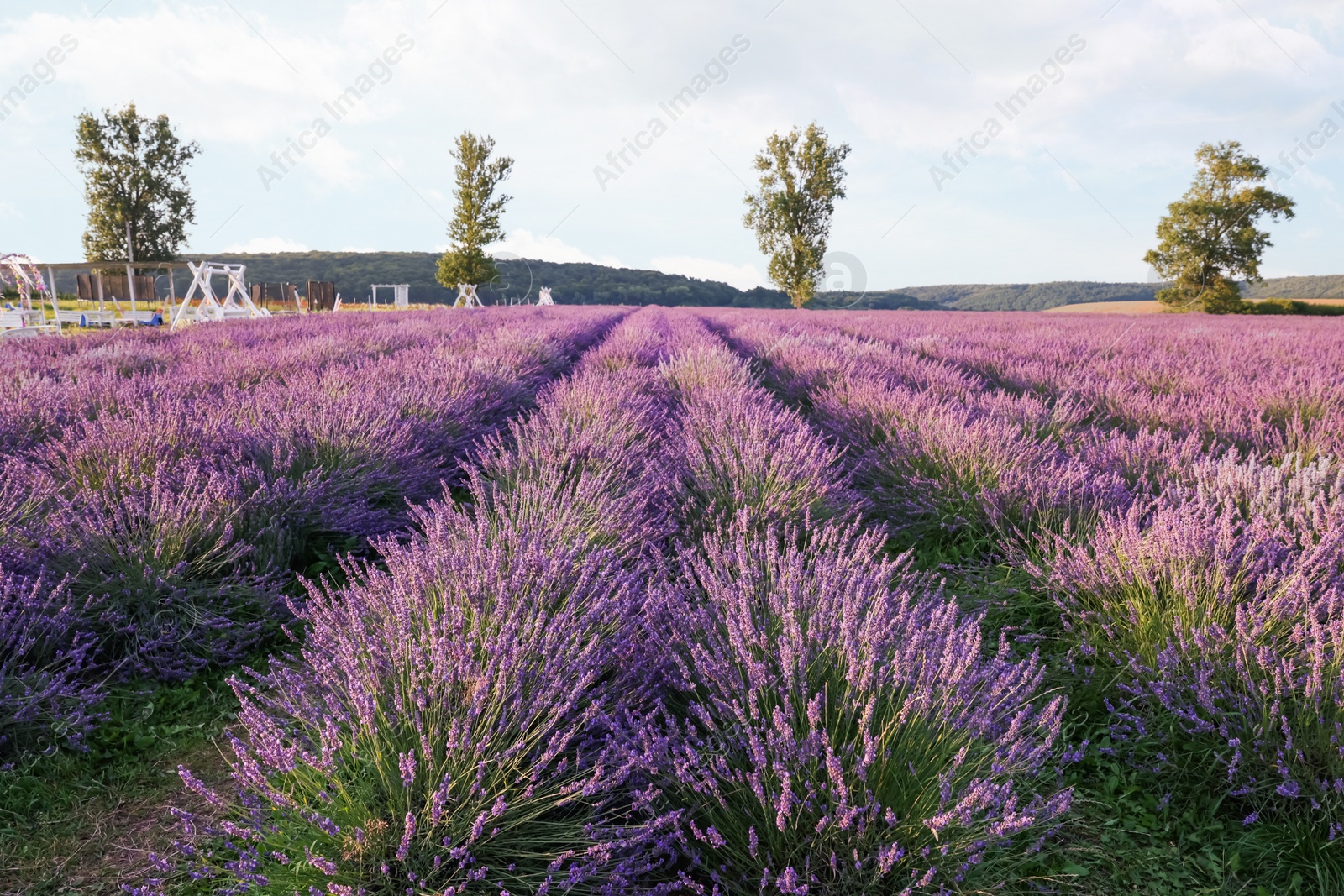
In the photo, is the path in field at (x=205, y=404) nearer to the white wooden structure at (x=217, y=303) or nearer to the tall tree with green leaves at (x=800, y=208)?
the white wooden structure at (x=217, y=303)

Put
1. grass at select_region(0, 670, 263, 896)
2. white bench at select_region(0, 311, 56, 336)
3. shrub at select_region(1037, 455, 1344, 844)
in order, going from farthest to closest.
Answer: white bench at select_region(0, 311, 56, 336) → shrub at select_region(1037, 455, 1344, 844) → grass at select_region(0, 670, 263, 896)

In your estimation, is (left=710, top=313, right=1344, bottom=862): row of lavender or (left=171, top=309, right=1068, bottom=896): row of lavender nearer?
(left=171, top=309, right=1068, bottom=896): row of lavender

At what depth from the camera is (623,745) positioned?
4.00 feet

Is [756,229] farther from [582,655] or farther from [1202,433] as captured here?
[582,655]

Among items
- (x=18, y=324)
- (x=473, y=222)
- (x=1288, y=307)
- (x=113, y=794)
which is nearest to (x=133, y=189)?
(x=473, y=222)

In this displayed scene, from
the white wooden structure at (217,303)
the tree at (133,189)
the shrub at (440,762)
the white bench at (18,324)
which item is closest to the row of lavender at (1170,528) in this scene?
the shrub at (440,762)

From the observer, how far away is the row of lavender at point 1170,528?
1508mm

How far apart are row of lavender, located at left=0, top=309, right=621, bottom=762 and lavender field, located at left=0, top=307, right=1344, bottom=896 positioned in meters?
0.02

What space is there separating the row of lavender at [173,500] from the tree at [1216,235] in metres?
40.3

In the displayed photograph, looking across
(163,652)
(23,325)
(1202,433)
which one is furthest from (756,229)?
(163,652)

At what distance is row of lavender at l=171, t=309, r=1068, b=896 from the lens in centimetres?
106

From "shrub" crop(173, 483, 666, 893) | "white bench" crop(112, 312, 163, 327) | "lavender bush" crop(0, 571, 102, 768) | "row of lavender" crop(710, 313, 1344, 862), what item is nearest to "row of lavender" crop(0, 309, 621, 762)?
"lavender bush" crop(0, 571, 102, 768)

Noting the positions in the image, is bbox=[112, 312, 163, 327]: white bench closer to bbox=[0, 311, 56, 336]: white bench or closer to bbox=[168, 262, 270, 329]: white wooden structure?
bbox=[168, 262, 270, 329]: white wooden structure

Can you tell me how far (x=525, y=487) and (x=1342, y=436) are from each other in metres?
4.17
